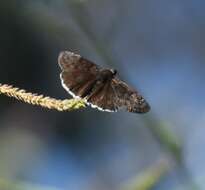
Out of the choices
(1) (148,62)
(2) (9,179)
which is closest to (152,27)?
(1) (148,62)

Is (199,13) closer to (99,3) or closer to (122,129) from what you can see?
(99,3)

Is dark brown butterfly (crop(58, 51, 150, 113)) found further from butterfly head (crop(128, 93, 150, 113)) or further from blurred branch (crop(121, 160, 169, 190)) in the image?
blurred branch (crop(121, 160, 169, 190))

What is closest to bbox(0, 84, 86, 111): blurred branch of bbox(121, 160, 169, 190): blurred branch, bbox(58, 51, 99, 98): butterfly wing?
bbox(58, 51, 99, 98): butterfly wing

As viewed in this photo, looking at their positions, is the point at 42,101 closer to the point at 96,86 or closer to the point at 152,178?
the point at 96,86

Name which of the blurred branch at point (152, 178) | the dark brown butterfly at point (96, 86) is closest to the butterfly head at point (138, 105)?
the dark brown butterfly at point (96, 86)

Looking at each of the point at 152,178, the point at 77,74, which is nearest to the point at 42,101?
the point at 77,74

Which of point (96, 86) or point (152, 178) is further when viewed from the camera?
point (152, 178)

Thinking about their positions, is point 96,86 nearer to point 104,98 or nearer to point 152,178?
point 104,98
